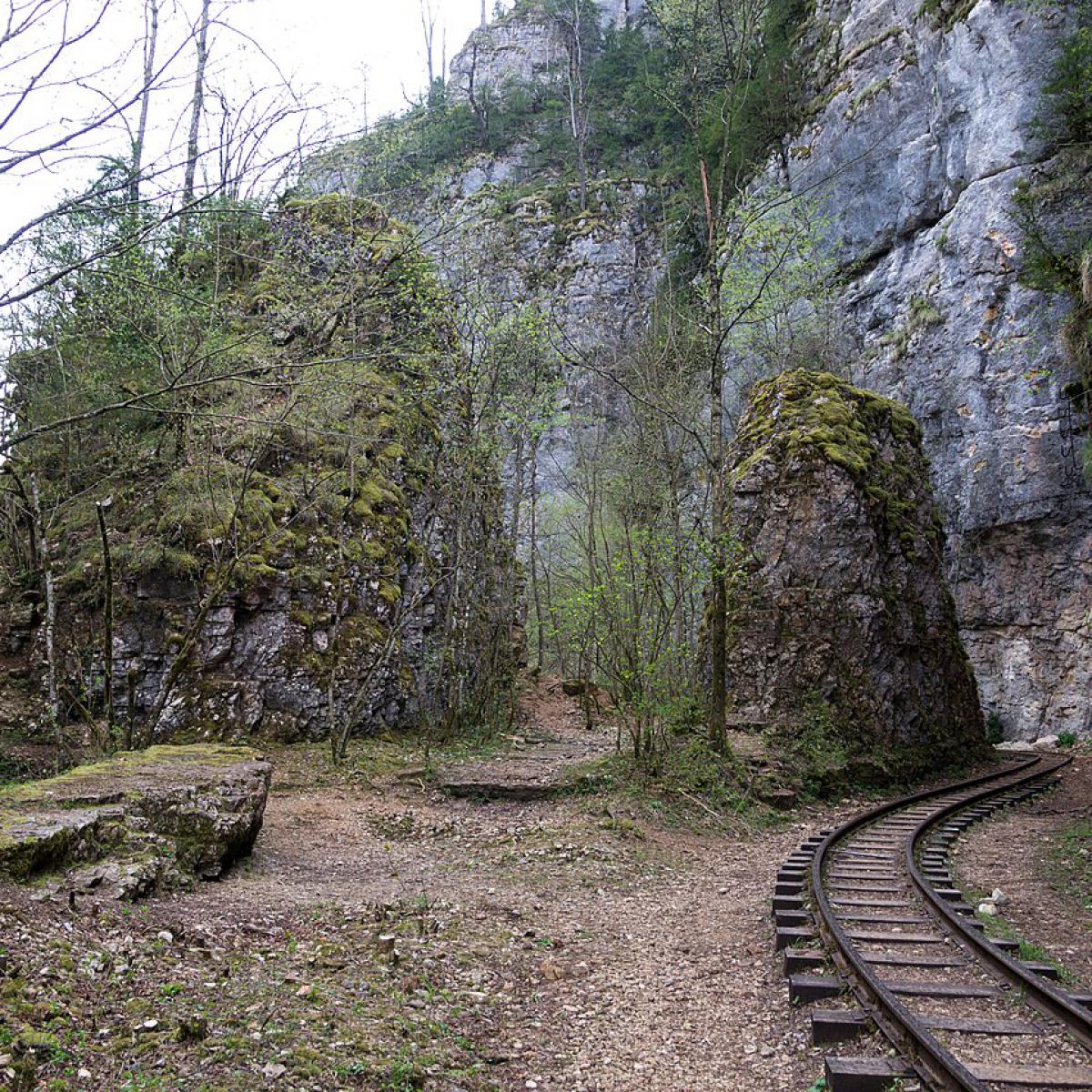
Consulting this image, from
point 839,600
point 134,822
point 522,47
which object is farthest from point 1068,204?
point 522,47

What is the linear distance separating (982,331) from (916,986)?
23.3m

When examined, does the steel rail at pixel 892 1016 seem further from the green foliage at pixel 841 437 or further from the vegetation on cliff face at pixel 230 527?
the green foliage at pixel 841 437

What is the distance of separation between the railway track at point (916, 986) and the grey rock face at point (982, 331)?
15769mm

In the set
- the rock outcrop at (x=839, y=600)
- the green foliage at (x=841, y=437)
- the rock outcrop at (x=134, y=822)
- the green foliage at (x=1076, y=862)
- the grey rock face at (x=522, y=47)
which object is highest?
the grey rock face at (x=522, y=47)

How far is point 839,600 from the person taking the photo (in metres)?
14.0

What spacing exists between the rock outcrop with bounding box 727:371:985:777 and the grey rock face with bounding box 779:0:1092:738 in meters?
6.78

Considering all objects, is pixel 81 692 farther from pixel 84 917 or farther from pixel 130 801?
pixel 84 917

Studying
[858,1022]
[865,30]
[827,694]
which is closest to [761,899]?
[858,1022]

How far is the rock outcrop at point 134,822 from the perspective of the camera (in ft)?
17.0

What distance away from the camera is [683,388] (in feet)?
51.0

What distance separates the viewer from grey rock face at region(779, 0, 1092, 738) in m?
21.6

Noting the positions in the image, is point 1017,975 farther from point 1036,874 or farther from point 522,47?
point 522,47

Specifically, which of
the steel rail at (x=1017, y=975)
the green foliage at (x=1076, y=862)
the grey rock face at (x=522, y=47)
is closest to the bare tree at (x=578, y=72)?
the grey rock face at (x=522, y=47)

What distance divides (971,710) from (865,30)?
25.2 m
